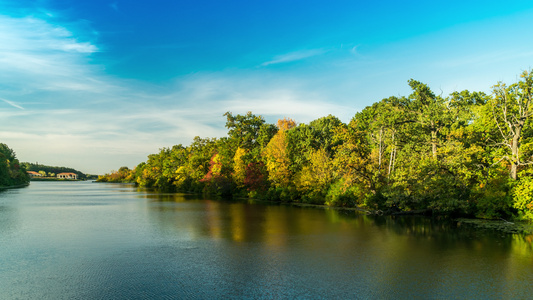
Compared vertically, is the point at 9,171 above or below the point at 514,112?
below

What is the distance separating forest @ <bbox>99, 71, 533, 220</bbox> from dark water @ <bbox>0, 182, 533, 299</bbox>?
4970mm

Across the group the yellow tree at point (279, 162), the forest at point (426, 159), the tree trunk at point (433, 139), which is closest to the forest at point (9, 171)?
the yellow tree at point (279, 162)

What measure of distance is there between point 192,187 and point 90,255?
72.9 m

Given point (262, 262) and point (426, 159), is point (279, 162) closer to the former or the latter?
point (426, 159)

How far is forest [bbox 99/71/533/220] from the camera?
90.8 ft

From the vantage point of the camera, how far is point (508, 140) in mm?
29844

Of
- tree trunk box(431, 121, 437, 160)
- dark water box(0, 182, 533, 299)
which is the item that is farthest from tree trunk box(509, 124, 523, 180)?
dark water box(0, 182, 533, 299)

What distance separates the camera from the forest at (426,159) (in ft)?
90.8

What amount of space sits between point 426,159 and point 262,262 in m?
22.5

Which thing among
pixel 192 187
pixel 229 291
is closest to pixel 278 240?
pixel 229 291

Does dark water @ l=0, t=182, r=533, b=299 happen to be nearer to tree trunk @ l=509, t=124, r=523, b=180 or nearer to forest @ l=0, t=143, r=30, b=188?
tree trunk @ l=509, t=124, r=523, b=180

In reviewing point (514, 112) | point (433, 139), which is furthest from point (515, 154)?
point (433, 139)

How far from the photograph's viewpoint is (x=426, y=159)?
31.3 metres

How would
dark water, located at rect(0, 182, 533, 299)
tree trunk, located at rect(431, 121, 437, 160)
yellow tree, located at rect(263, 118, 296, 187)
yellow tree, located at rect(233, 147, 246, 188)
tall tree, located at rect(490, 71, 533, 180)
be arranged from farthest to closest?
1. yellow tree, located at rect(233, 147, 246, 188)
2. yellow tree, located at rect(263, 118, 296, 187)
3. tree trunk, located at rect(431, 121, 437, 160)
4. tall tree, located at rect(490, 71, 533, 180)
5. dark water, located at rect(0, 182, 533, 299)
